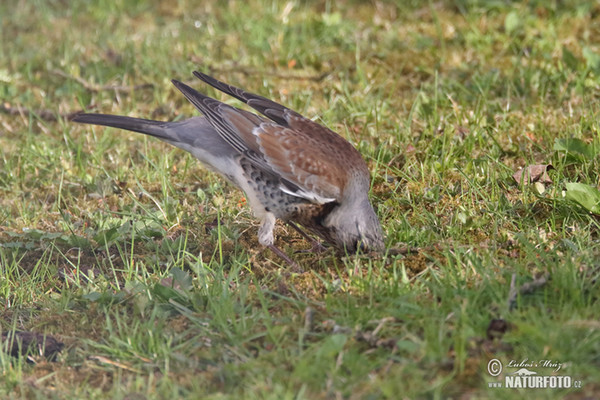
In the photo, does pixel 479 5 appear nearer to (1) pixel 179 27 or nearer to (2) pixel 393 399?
(1) pixel 179 27

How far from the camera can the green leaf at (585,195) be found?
4.28 meters

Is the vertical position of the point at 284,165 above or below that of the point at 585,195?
above

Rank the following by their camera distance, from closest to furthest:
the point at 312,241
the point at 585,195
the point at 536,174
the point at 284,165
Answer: the point at 585,195
the point at 284,165
the point at 312,241
the point at 536,174

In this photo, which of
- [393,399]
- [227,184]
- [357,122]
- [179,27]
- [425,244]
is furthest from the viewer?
[179,27]

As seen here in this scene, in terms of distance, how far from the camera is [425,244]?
14.3ft

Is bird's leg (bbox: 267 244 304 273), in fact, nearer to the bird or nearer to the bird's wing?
the bird

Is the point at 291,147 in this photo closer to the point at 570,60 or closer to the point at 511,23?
the point at 570,60

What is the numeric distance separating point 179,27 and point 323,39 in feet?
4.90

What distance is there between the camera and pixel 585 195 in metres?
4.31

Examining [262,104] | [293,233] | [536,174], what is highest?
[262,104]

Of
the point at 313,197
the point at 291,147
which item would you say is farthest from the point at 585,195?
the point at 291,147

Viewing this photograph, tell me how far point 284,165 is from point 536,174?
5.24 ft

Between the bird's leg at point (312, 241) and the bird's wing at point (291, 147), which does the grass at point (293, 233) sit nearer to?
the bird's leg at point (312, 241)

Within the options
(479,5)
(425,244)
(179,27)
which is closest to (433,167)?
(425,244)
